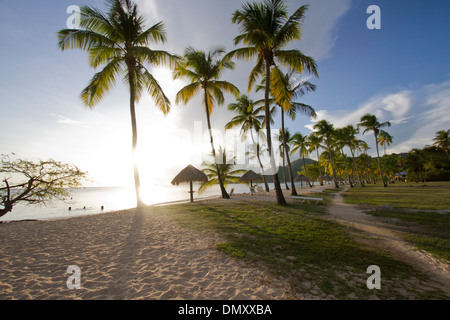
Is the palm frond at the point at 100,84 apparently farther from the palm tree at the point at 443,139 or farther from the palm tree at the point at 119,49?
the palm tree at the point at 443,139

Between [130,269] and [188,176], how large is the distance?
10558 millimetres

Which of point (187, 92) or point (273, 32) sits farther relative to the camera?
point (187, 92)

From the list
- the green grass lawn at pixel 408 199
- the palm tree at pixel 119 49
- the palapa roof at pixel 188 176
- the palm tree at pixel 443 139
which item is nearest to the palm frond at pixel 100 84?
the palm tree at pixel 119 49

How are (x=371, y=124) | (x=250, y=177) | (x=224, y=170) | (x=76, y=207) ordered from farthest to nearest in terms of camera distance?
(x=76, y=207) < (x=371, y=124) < (x=250, y=177) < (x=224, y=170)

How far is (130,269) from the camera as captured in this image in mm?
3393

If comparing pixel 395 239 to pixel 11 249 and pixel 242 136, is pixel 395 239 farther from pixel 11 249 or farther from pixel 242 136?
pixel 242 136

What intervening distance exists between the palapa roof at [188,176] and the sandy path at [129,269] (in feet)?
27.0

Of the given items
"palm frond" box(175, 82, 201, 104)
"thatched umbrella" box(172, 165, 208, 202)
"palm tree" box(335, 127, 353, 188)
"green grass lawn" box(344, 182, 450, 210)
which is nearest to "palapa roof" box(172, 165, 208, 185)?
"thatched umbrella" box(172, 165, 208, 202)

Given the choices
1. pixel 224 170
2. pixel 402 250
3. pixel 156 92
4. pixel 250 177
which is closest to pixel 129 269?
pixel 402 250

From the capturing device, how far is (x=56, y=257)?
3959 millimetres

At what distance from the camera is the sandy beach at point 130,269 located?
2639mm

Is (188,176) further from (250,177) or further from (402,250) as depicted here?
(402,250)

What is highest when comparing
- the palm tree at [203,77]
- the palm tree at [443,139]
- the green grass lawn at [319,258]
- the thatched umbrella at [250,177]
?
the palm tree at [203,77]
